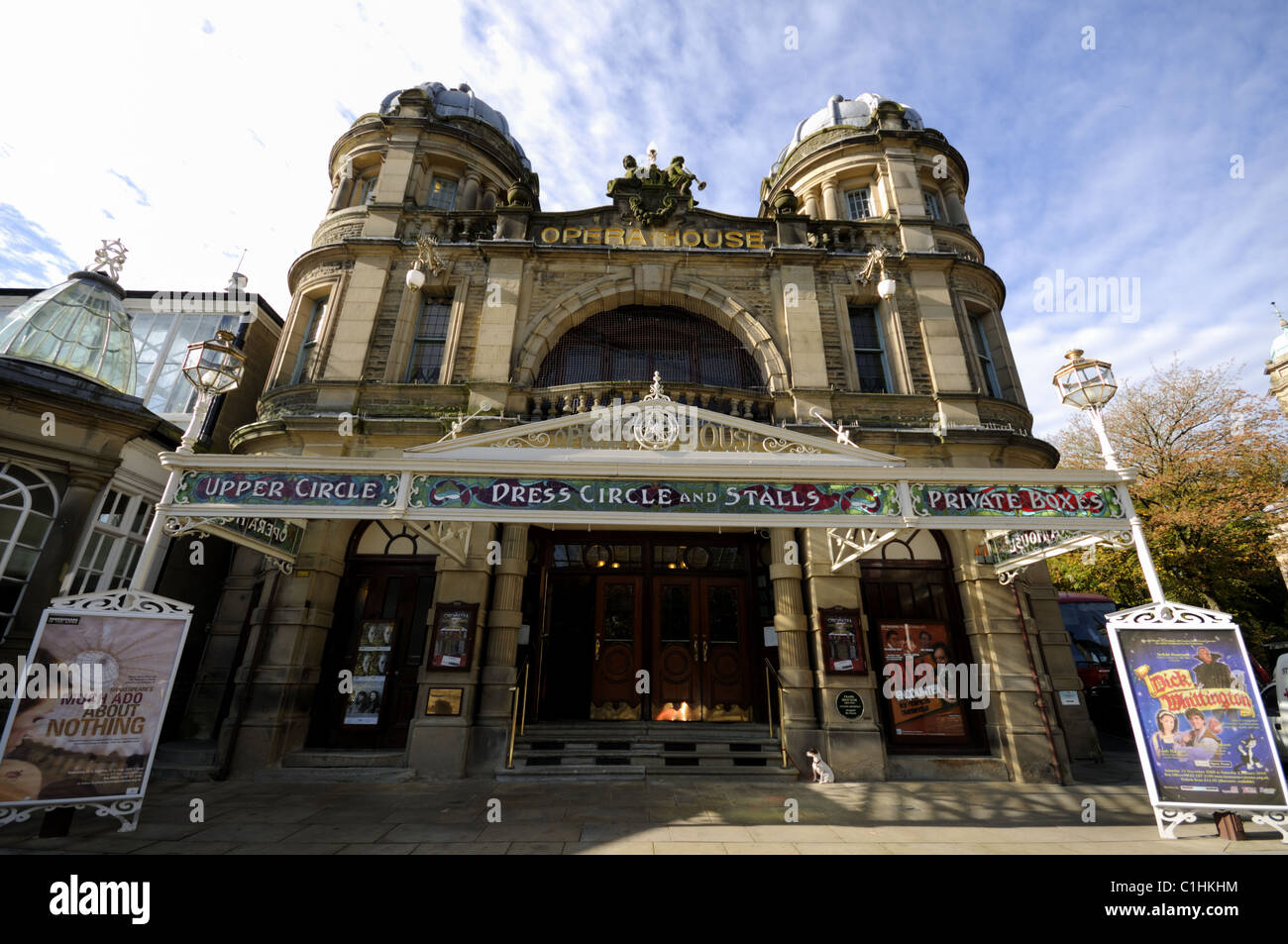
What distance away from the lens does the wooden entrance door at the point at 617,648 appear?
34.6 feet

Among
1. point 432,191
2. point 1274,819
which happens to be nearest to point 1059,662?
point 1274,819

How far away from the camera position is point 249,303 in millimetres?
14414

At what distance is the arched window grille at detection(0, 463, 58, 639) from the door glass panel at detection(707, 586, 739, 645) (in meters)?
11.7

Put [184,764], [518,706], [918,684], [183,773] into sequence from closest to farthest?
[183,773] < [184,764] < [918,684] < [518,706]

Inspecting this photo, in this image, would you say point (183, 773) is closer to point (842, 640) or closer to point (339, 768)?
point (339, 768)

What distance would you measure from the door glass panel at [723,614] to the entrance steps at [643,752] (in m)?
1.69

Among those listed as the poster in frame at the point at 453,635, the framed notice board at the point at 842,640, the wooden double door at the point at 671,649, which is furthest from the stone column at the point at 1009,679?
the poster in frame at the point at 453,635

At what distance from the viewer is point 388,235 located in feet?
42.5

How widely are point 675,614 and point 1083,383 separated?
7.84 m

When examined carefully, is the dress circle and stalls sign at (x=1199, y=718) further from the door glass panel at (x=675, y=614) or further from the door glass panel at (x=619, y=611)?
the door glass panel at (x=619, y=611)

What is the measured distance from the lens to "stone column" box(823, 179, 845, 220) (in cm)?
1455

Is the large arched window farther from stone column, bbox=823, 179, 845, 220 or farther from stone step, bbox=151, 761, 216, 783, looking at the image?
stone step, bbox=151, 761, 216, 783
